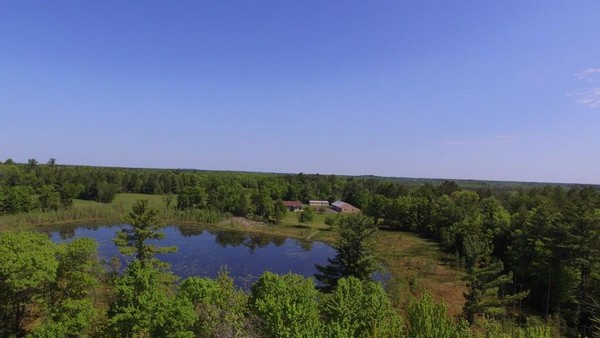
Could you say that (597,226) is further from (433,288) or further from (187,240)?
(187,240)

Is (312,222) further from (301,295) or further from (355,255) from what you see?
(301,295)

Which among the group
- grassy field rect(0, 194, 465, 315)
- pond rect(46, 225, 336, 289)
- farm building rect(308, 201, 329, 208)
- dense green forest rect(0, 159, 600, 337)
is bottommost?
pond rect(46, 225, 336, 289)

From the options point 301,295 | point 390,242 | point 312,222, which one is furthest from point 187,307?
point 312,222

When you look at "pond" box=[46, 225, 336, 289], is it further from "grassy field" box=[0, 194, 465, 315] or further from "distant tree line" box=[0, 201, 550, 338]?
"distant tree line" box=[0, 201, 550, 338]

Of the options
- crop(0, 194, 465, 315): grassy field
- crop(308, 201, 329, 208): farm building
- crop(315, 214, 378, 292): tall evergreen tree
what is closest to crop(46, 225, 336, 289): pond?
crop(0, 194, 465, 315): grassy field

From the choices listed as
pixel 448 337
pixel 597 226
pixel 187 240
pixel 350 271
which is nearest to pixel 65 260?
pixel 350 271

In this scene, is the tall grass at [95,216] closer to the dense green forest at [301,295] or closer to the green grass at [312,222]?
the green grass at [312,222]
